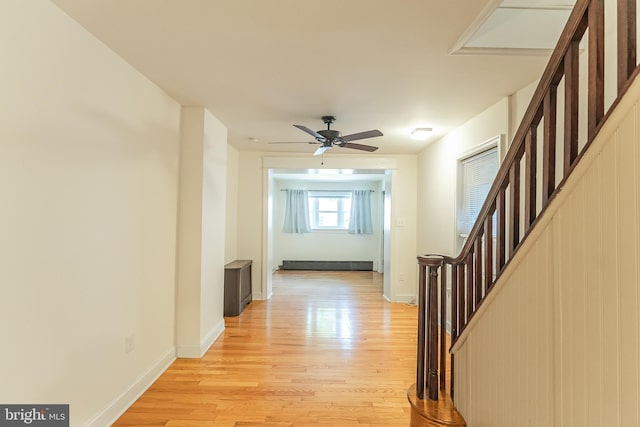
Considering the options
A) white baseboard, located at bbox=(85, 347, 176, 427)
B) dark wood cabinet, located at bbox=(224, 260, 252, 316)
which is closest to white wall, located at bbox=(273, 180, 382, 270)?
dark wood cabinet, located at bbox=(224, 260, 252, 316)

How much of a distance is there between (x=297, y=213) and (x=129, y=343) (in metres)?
6.57

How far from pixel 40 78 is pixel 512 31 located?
110 inches

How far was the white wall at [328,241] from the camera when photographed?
8727 millimetres

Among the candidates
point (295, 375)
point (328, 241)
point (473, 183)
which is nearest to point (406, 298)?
point (473, 183)

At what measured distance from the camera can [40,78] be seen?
154 centimetres

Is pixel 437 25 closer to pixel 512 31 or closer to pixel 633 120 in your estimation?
pixel 512 31

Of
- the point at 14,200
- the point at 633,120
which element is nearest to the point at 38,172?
the point at 14,200

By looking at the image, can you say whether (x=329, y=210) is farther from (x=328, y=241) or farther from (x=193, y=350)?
(x=193, y=350)

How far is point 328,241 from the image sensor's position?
8805 mm

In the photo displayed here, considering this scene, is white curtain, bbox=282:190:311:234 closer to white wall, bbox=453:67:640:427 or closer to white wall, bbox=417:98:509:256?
white wall, bbox=417:98:509:256

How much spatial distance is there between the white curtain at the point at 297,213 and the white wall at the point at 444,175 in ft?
13.2

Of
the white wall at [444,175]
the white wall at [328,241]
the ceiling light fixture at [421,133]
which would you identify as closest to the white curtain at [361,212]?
the white wall at [328,241]

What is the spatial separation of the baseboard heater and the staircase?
676 centimetres

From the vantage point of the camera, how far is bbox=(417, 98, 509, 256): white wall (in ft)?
10.2
